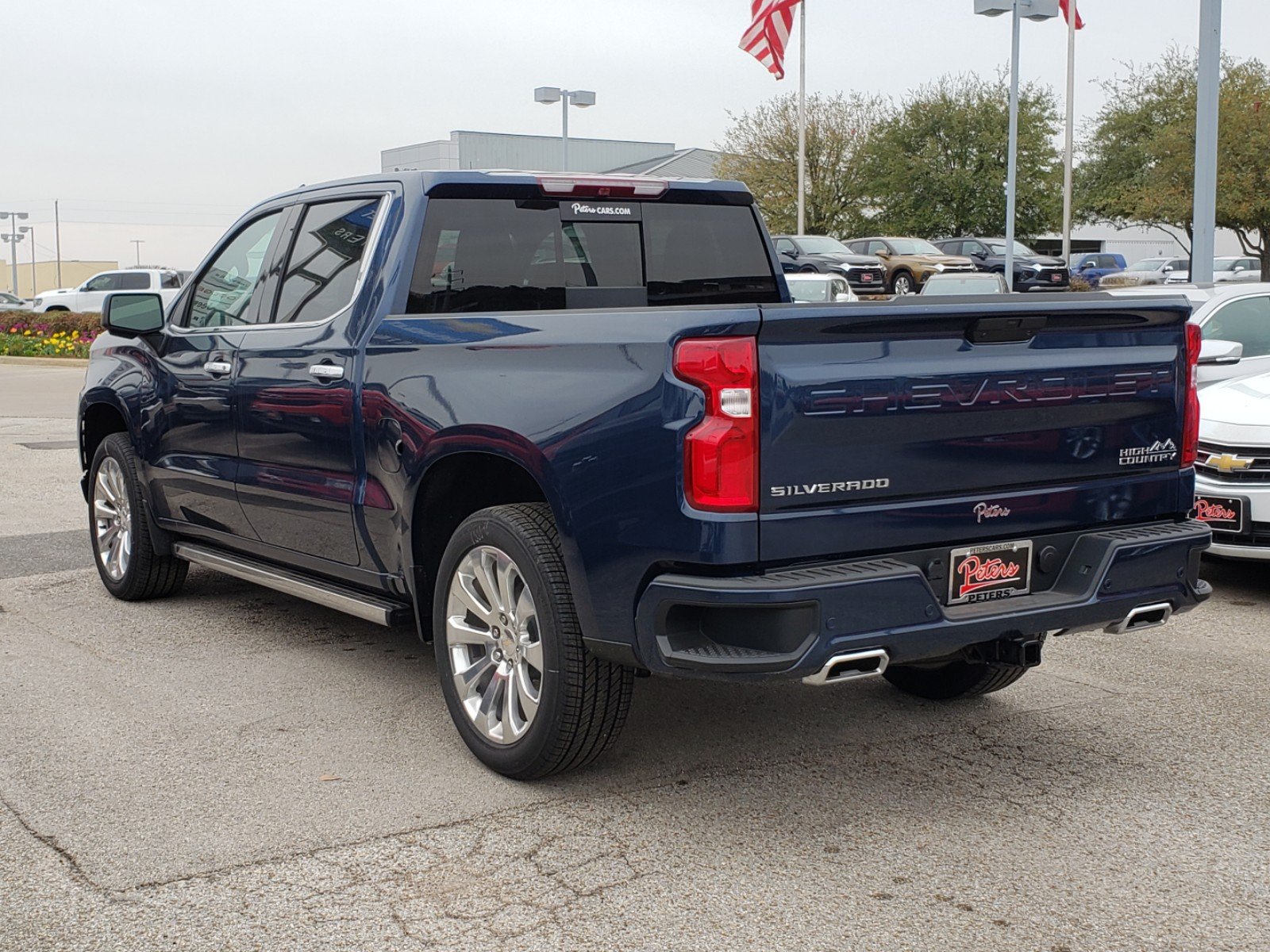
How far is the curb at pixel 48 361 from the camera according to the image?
27.9 meters

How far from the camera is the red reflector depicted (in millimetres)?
5598

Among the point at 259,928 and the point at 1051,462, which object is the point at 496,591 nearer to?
the point at 259,928

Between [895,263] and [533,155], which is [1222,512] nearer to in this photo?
[895,263]

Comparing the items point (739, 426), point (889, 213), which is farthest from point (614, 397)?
point (889, 213)

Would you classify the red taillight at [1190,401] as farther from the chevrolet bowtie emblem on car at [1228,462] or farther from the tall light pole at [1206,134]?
the tall light pole at [1206,134]

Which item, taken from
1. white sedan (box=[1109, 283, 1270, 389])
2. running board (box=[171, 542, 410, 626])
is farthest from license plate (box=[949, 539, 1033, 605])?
white sedan (box=[1109, 283, 1270, 389])

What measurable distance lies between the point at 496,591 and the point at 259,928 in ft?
4.49

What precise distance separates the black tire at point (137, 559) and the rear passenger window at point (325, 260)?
1531 mm

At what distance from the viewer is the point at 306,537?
18.6ft

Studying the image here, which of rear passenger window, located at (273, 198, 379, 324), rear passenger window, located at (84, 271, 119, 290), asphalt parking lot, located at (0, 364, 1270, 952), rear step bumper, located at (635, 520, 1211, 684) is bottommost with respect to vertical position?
asphalt parking lot, located at (0, 364, 1270, 952)

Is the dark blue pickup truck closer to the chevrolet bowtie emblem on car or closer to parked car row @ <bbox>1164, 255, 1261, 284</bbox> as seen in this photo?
the chevrolet bowtie emblem on car

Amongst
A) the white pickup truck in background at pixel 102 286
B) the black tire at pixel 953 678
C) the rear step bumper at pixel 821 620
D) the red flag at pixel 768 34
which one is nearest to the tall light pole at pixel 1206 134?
the black tire at pixel 953 678

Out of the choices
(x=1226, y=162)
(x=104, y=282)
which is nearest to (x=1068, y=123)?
(x=1226, y=162)

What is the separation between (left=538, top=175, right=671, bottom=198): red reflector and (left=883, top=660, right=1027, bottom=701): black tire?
6.78ft
